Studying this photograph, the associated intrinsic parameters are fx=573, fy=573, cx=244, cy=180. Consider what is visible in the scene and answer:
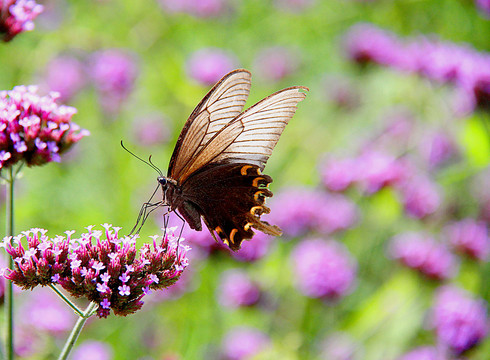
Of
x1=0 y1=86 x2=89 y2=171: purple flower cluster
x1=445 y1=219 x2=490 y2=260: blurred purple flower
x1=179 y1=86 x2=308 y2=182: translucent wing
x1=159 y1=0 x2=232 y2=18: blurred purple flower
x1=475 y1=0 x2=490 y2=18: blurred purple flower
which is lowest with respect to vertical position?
x1=0 y1=86 x2=89 y2=171: purple flower cluster

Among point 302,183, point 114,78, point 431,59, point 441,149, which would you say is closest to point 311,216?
point 302,183

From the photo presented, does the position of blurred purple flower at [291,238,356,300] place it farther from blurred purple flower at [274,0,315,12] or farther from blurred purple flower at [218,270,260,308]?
blurred purple flower at [274,0,315,12]

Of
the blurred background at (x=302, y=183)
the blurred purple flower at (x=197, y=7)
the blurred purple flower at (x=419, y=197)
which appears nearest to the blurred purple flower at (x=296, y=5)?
the blurred background at (x=302, y=183)

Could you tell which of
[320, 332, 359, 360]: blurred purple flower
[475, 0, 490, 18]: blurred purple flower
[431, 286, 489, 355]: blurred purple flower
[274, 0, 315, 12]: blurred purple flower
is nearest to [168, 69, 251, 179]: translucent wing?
[320, 332, 359, 360]: blurred purple flower

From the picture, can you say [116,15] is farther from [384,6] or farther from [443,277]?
[443,277]

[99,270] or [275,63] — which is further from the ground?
[275,63]

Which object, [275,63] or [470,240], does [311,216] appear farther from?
[275,63]

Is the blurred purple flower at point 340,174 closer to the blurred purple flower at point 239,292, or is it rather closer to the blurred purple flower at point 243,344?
the blurred purple flower at point 239,292

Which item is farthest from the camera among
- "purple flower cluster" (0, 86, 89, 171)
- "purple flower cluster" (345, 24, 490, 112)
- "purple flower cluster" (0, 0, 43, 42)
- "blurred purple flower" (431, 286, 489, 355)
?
"purple flower cluster" (345, 24, 490, 112)
